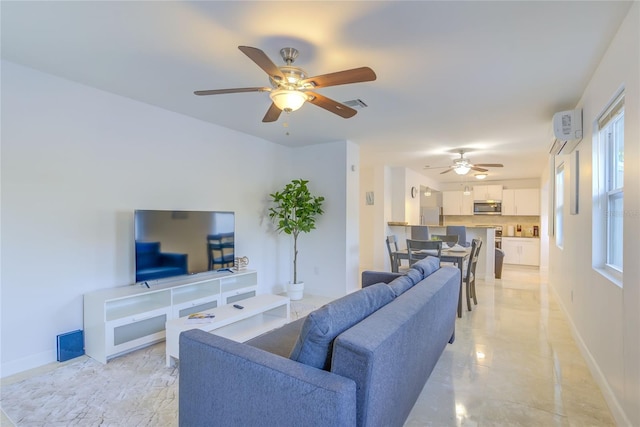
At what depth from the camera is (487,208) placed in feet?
28.9

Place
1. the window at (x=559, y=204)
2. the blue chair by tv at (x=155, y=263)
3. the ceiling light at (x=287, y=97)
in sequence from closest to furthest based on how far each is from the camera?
the ceiling light at (x=287, y=97) → the blue chair by tv at (x=155, y=263) → the window at (x=559, y=204)

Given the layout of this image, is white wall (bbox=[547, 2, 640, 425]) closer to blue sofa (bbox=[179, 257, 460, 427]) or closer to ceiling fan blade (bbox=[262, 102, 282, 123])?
blue sofa (bbox=[179, 257, 460, 427])

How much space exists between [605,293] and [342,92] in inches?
103

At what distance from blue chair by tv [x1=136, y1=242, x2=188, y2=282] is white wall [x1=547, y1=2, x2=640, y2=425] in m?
3.66

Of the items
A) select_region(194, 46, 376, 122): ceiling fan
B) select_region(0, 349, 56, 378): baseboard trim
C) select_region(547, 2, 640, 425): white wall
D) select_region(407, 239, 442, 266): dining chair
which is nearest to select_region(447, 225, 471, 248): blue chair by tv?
select_region(407, 239, 442, 266): dining chair

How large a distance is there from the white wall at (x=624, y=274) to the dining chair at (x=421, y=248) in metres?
1.37

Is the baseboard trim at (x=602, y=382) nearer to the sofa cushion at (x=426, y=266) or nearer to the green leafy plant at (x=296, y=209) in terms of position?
the sofa cushion at (x=426, y=266)

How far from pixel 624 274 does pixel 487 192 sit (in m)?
7.55

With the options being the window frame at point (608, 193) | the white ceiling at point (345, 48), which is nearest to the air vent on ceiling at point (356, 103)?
the white ceiling at point (345, 48)

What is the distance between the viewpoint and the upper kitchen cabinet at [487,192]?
8.72m

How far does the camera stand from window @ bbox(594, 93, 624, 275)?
7.35 feet

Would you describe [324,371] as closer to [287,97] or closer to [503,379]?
[287,97]

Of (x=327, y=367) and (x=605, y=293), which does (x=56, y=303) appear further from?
(x=605, y=293)

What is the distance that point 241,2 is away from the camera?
1801mm
